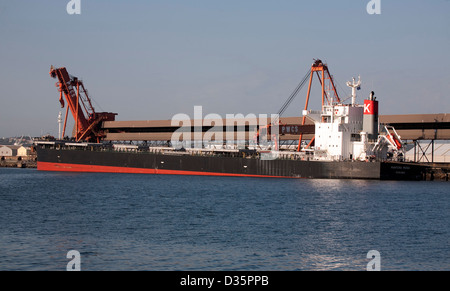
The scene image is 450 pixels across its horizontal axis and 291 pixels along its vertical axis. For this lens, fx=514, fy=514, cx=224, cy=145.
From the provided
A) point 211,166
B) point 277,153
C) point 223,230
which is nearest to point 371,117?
point 277,153

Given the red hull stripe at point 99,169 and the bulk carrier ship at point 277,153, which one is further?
the red hull stripe at point 99,169

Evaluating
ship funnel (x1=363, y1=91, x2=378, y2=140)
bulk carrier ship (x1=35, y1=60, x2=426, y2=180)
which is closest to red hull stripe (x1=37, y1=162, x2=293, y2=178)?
bulk carrier ship (x1=35, y1=60, x2=426, y2=180)

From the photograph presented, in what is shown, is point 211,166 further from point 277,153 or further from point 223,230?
point 223,230

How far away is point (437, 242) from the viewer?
59.1 feet

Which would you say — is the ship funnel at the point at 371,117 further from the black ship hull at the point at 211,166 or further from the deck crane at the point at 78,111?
the deck crane at the point at 78,111

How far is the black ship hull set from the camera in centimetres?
4547

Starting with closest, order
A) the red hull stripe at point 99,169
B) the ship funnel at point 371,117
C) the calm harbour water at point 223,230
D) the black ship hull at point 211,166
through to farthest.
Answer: the calm harbour water at point 223,230 < the black ship hull at point 211,166 < the ship funnel at point 371,117 < the red hull stripe at point 99,169

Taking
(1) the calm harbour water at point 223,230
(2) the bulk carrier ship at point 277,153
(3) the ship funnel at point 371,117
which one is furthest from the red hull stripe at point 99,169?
(1) the calm harbour water at point 223,230

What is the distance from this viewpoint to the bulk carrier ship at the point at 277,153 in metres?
46.8

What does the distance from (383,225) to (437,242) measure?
138 inches

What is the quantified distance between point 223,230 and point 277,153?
33.8 metres

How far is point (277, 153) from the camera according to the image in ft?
173
